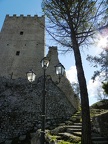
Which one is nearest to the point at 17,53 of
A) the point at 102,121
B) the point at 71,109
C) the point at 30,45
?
the point at 30,45

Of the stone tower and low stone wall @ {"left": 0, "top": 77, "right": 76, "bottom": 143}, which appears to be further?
Answer: the stone tower

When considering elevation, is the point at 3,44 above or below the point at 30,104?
above

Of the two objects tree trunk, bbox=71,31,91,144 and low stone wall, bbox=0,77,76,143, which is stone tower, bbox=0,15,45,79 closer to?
low stone wall, bbox=0,77,76,143

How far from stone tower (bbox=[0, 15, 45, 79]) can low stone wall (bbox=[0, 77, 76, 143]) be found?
21.4 feet

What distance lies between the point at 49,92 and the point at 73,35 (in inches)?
237

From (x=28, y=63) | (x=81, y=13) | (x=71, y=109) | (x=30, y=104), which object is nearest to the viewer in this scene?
(x=81, y=13)

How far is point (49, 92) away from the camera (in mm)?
11750

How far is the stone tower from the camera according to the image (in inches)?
738

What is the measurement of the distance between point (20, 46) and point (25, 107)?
11.6m

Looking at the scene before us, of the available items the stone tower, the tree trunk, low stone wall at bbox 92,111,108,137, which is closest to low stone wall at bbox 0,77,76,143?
low stone wall at bbox 92,111,108,137

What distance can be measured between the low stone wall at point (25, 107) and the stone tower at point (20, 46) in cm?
652

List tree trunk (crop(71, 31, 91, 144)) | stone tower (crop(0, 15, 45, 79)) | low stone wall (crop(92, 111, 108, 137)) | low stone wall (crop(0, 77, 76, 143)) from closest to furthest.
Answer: tree trunk (crop(71, 31, 91, 144)), low stone wall (crop(92, 111, 108, 137)), low stone wall (crop(0, 77, 76, 143)), stone tower (crop(0, 15, 45, 79))

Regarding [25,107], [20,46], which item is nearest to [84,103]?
[25,107]

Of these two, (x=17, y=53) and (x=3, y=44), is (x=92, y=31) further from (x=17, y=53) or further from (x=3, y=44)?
(x=3, y=44)
